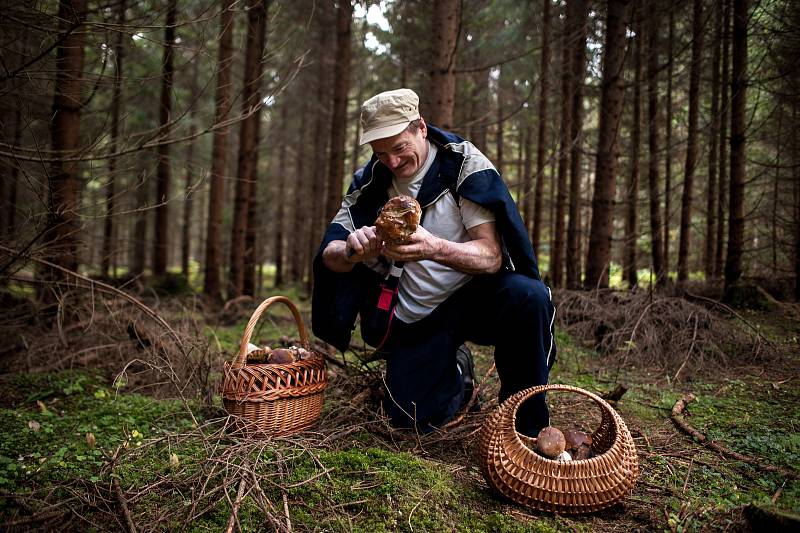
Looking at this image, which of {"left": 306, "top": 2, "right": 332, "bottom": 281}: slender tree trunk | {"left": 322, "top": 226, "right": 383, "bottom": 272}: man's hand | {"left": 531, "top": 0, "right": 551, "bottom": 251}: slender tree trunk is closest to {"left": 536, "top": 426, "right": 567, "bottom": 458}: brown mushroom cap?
{"left": 322, "top": 226, "right": 383, "bottom": 272}: man's hand

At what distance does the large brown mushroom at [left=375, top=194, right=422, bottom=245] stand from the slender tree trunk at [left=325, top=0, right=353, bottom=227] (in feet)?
19.4

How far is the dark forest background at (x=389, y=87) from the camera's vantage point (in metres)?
2.98

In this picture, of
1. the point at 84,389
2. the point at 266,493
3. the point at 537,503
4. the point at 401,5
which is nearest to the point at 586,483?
the point at 537,503

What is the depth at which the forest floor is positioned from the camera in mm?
1818

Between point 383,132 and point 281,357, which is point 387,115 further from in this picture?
point 281,357

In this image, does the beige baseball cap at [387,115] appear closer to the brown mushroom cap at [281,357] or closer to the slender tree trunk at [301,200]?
the brown mushroom cap at [281,357]

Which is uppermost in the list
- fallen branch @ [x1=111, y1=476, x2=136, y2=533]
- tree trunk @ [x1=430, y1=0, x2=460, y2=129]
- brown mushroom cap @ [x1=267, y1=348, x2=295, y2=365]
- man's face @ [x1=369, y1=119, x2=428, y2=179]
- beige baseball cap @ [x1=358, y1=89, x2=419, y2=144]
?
tree trunk @ [x1=430, y1=0, x2=460, y2=129]

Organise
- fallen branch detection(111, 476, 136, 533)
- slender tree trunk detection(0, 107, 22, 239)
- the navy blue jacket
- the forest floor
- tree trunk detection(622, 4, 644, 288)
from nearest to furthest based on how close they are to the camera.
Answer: fallen branch detection(111, 476, 136, 533) → the forest floor → the navy blue jacket → slender tree trunk detection(0, 107, 22, 239) → tree trunk detection(622, 4, 644, 288)

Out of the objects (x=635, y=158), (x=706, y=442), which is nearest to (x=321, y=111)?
(x=635, y=158)

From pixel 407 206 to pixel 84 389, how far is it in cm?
270

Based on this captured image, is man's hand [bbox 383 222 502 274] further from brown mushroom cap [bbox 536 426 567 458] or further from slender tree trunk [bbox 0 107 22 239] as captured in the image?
slender tree trunk [bbox 0 107 22 239]

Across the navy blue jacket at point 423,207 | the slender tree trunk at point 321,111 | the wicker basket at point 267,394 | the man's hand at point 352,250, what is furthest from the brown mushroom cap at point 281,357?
the slender tree trunk at point 321,111

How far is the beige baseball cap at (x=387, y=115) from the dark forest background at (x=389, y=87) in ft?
2.45

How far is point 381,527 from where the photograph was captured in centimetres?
177
